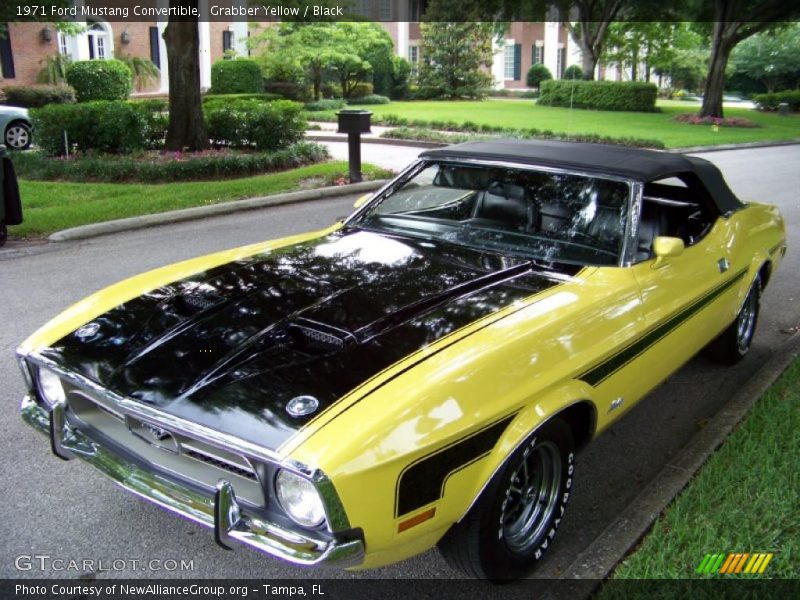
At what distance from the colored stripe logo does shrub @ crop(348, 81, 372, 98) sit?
3517cm

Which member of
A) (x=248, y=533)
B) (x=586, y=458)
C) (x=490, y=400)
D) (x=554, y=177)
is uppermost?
(x=554, y=177)

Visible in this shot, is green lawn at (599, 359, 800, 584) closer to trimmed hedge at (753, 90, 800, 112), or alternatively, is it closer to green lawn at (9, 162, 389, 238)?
green lawn at (9, 162, 389, 238)

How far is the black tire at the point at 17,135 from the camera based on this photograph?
15.5 metres

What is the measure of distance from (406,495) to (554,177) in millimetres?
2249

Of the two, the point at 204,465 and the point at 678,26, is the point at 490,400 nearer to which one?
the point at 204,465

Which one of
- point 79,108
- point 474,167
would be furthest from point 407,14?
point 474,167

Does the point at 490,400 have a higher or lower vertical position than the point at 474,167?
lower

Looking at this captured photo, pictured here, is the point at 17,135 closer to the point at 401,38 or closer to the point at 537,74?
the point at 401,38

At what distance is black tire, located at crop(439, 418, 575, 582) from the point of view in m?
2.58

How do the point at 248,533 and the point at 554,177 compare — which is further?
the point at 554,177

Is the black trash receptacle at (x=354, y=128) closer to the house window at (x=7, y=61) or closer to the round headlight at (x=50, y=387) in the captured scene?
the round headlight at (x=50, y=387)

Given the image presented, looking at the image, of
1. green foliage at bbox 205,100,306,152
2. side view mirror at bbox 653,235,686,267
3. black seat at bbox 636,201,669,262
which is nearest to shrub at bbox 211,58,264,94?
green foliage at bbox 205,100,306,152

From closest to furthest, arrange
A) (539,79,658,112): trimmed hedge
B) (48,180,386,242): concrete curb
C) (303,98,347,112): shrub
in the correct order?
Answer: (48,180,386,242): concrete curb, (303,98,347,112): shrub, (539,79,658,112): trimmed hedge

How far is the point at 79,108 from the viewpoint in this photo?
12508 millimetres
